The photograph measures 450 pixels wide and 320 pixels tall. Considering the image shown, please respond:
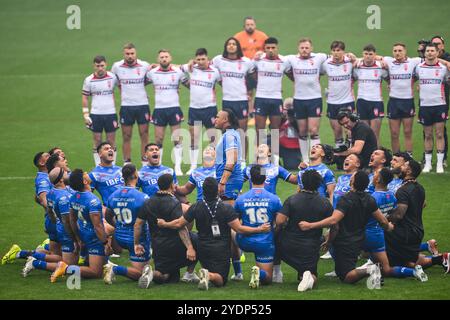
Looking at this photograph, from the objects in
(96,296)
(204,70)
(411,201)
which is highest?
(204,70)

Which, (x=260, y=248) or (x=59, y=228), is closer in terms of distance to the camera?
(x=260, y=248)

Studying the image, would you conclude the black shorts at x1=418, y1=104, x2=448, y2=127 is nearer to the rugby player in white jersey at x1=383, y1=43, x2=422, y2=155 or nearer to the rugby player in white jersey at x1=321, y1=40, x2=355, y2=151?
the rugby player in white jersey at x1=383, y1=43, x2=422, y2=155

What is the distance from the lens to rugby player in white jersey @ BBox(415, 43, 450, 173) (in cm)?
2088

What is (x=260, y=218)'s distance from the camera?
14.0 m

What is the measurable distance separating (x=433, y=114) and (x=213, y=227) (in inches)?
341

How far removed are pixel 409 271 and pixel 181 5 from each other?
25.4 m

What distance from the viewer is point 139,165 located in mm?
22266

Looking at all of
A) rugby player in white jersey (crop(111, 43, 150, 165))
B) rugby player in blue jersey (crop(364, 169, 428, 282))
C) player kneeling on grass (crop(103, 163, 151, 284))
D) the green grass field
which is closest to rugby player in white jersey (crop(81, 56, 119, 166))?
rugby player in white jersey (crop(111, 43, 150, 165))

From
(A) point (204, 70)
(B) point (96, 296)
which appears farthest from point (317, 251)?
(A) point (204, 70)

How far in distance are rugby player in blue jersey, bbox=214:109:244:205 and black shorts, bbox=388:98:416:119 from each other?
19.5 feet

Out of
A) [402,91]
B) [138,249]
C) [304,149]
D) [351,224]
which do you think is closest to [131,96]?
[304,149]

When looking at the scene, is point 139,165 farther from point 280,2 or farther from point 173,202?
point 280,2

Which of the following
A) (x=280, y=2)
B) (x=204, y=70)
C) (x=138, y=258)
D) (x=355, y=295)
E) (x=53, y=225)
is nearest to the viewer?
(x=355, y=295)

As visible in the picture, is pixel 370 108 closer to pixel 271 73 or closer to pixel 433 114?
pixel 433 114
